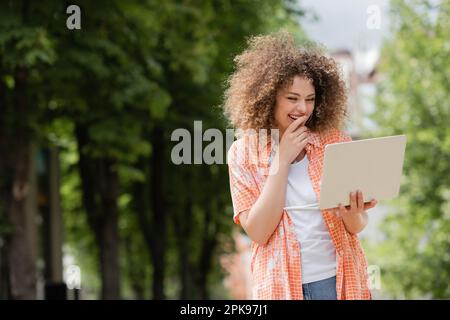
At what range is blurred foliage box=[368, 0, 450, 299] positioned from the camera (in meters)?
17.8

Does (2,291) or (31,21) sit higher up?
(31,21)

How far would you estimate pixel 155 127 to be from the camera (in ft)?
53.2

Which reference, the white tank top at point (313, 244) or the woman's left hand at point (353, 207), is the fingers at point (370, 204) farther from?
the white tank top at point (313, 244)

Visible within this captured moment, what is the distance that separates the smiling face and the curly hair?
0.02 m

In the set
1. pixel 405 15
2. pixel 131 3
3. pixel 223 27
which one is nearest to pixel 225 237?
pixel 405 15

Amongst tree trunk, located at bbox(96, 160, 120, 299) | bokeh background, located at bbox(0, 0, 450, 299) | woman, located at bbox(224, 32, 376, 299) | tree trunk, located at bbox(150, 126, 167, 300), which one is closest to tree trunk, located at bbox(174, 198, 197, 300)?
bokeh background, located at bbox(0, 0, 450, 299)

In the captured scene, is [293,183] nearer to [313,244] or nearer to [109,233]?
Answer: [313,244]

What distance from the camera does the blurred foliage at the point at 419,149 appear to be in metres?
A: 17.8

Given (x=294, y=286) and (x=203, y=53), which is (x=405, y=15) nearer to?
(x=203, y=53)

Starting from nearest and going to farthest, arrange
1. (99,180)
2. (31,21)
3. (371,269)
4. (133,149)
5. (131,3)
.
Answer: (371,269) → (31,21) → (131,3) → (133,149) → (99,180)

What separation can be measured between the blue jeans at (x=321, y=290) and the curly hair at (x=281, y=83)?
58cm

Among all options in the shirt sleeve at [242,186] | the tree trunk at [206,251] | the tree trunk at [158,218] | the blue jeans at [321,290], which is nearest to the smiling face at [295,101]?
the shirt sleeve at [242,186]
